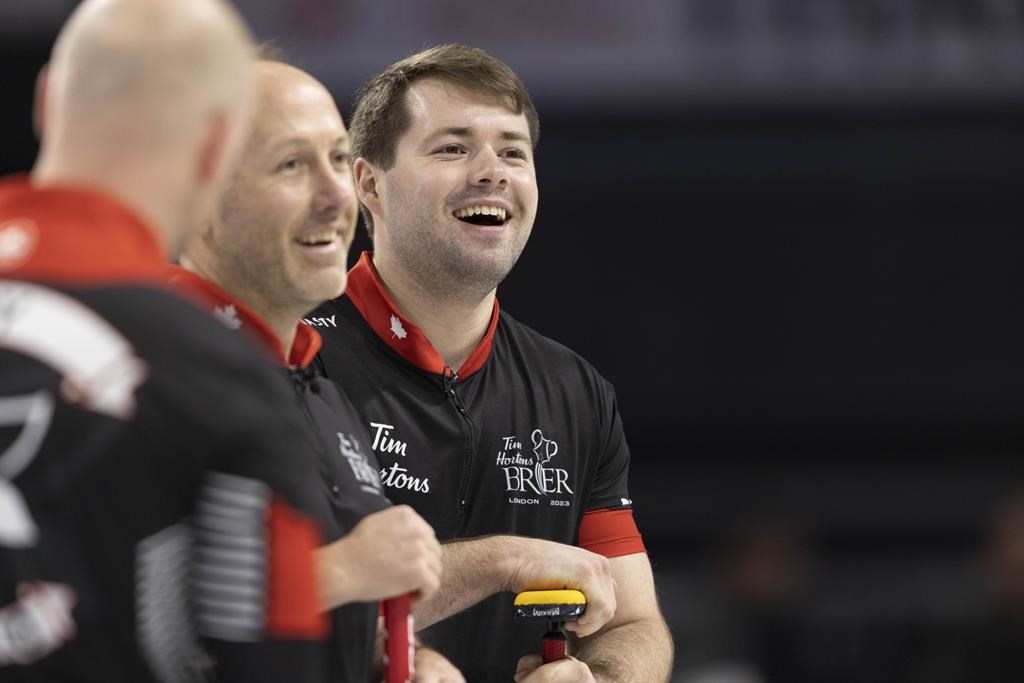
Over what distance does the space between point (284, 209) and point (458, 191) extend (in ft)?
3.24

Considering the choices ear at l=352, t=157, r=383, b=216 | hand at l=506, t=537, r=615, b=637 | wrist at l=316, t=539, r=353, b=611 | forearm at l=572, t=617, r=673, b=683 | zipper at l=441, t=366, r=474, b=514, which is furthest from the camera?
ear at l=352, t=157, r=383, b=216

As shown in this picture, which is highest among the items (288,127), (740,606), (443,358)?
(288,127)

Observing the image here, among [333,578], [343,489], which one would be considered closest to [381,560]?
[333,578]

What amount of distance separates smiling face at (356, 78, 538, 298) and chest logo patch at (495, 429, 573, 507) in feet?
1.20

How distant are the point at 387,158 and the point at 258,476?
6.61 ft

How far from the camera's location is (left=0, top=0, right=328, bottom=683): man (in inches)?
62.6

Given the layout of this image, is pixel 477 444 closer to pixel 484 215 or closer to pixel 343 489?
pixel 484 215

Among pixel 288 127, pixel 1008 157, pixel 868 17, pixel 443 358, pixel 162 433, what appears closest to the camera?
pixel 162 433

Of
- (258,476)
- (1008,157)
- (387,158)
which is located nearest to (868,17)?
(1008,157)

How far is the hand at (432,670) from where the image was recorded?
2.59 m

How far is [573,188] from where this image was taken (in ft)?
32.8

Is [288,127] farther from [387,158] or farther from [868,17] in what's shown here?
[868,17]

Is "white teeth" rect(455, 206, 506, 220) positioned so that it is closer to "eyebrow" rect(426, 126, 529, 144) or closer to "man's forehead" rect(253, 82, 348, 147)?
"eyebrow" rect(426, 126, 529, 144)

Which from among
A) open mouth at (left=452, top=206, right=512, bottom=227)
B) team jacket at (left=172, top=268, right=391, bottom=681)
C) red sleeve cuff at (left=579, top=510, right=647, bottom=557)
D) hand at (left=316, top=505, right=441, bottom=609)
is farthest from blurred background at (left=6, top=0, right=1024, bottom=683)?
hand at (left=316, top=505, right=441, bottom=609)
